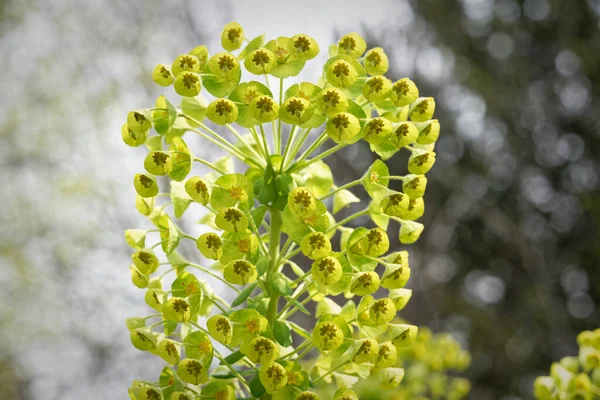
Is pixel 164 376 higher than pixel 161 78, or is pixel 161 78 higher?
pixel 161 78

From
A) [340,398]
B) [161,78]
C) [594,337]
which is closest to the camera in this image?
[340,398]

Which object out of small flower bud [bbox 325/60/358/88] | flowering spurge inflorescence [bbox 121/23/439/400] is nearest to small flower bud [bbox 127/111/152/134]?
flowering spurge inflorescence [bbox 121/23/439/400]

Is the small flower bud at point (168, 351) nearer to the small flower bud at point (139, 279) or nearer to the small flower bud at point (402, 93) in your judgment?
the small flower bud at point (139, 279)

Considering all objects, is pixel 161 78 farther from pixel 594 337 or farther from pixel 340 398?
pixel 594 337

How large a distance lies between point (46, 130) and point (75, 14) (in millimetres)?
789

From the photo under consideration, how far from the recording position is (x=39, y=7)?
4.02 metres

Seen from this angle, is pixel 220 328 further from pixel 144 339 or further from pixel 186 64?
pixel 186 64

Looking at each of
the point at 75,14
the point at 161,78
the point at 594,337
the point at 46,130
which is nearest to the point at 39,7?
the point at 75,14

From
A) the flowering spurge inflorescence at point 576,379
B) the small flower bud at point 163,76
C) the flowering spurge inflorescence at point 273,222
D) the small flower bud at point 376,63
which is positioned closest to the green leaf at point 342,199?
the flowering spurge inflorescence at point 273,222

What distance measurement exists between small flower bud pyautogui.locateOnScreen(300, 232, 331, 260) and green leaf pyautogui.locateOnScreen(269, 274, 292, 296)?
68 mm

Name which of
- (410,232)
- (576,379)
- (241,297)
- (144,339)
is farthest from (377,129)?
(576,379)

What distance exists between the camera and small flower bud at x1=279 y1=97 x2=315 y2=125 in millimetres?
626

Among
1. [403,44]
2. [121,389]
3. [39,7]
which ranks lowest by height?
[121,389]

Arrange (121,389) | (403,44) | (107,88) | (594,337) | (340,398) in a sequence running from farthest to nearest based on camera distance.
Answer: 1. (403,44)
2. (107,88)
3. (121,389)
4. (594,337)
5. (340,398)
